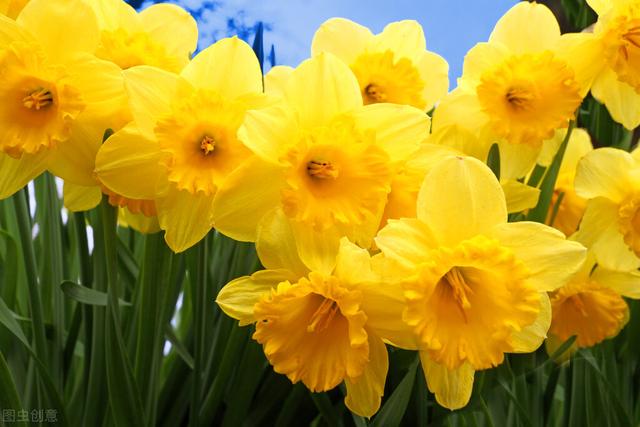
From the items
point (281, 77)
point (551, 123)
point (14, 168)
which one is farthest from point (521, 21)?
point (14, 168)

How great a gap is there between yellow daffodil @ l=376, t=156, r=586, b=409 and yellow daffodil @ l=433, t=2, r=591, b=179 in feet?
0.99

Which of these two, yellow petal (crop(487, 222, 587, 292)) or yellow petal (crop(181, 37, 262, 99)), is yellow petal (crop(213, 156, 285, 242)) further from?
yellow petal (crop(487, 222, 587, 292))

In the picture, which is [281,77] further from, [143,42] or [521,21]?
[521,21]

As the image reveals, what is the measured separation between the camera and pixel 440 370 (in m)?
0.62

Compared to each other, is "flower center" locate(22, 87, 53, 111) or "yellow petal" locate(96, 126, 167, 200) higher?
"flower center" locate(22, 87, 53, 111)

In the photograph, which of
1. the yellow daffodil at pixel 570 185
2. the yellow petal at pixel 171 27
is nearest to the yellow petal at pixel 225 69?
the yellow petal at pixel 171 27

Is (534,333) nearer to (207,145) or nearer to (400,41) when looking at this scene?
(207,145)

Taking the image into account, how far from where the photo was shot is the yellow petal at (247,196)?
1.89 feet

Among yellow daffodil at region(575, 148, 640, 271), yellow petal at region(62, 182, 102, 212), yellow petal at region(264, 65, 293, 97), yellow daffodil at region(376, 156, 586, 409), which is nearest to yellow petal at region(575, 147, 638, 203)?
yellow daffodil at region(575, 148, 640, 271)

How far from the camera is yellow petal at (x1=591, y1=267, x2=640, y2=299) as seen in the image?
43.6 inches

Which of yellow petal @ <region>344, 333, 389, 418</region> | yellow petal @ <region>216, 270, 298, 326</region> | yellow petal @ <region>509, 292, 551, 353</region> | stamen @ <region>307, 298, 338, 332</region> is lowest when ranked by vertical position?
yellow petal @ <region>344, 333, 389, 418</region>

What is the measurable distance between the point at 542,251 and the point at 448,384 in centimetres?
14

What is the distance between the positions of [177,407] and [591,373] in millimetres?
652

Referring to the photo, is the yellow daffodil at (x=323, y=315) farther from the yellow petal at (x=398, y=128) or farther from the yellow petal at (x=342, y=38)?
the yellow petal at (x=342, y=38)
